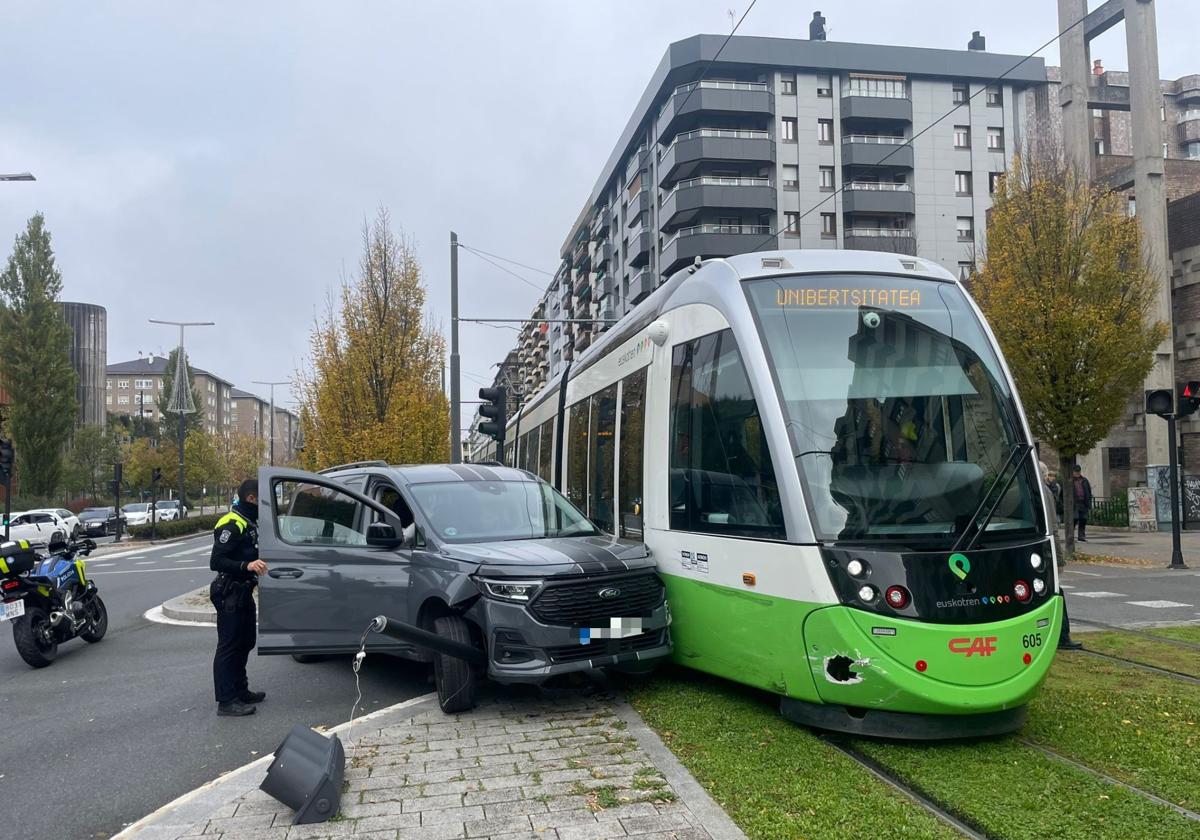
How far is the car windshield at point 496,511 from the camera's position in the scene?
7.83m

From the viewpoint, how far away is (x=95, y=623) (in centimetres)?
1147

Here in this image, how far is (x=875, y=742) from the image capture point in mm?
5812

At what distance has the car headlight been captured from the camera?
6652 mm

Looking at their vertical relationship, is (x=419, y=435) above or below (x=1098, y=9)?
below

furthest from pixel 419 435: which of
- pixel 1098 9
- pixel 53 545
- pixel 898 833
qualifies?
pixel 1098 9

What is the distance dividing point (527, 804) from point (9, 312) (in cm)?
6417

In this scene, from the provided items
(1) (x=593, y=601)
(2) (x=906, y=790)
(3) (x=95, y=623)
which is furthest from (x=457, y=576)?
(3) (x=95, y=623)

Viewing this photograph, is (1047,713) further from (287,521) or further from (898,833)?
(287,521)

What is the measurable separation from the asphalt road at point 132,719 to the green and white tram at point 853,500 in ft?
10.0

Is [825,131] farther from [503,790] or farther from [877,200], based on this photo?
[503,790]

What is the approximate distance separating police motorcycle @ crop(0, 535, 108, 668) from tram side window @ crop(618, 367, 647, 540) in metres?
6.24

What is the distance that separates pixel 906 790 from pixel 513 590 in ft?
9.39

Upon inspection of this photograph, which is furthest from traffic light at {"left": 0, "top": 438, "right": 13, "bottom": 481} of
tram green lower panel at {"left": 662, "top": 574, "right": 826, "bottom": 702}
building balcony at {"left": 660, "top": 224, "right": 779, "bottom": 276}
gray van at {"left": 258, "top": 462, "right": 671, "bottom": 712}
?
building balcony at {"left": 660, "top": 224, "right": 779, "bottom": 276}

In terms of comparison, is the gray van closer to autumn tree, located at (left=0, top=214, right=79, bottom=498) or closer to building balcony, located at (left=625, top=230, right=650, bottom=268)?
building balcony, located at (left=625, top=230, right=650, bottom=268)
